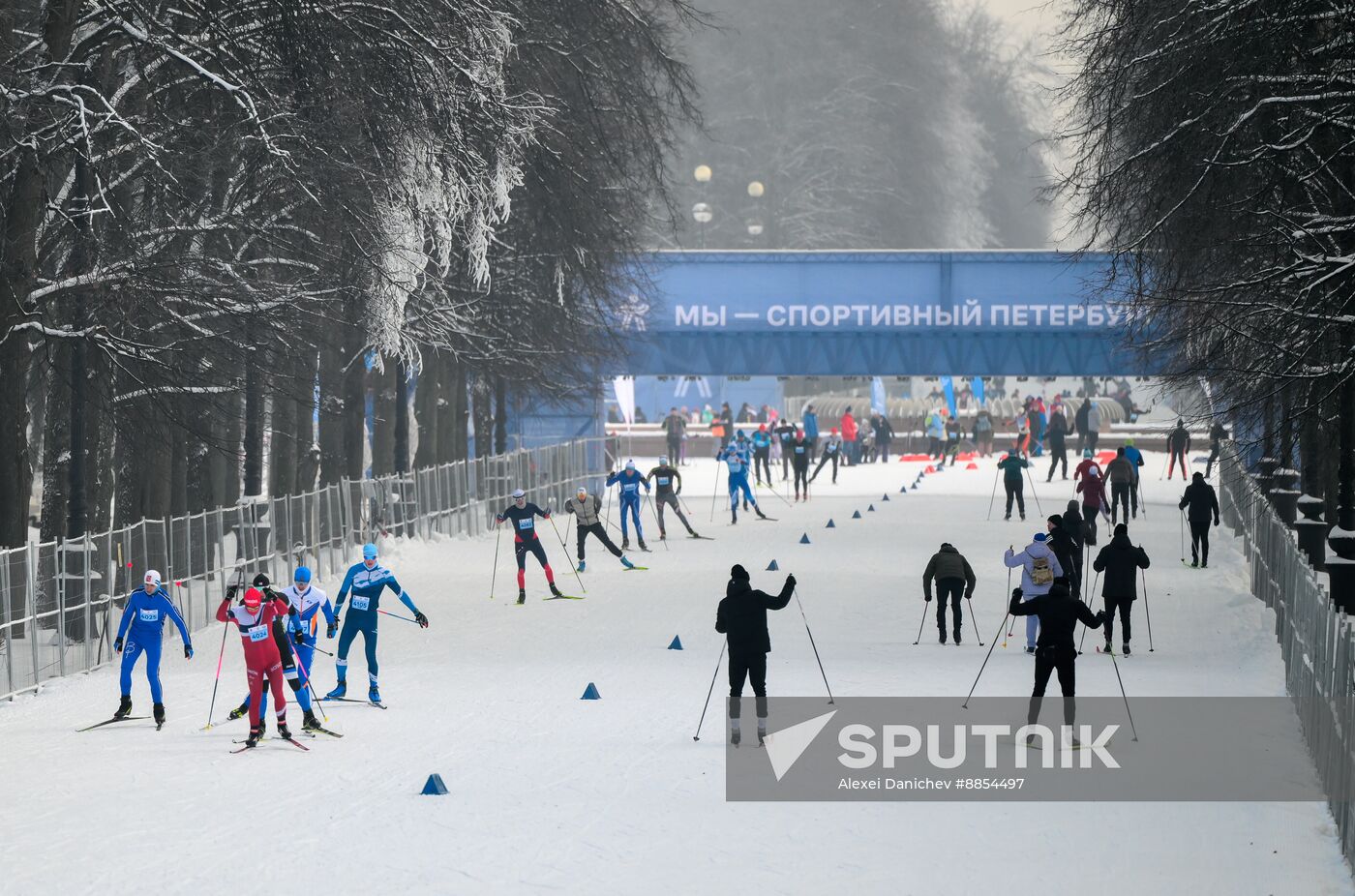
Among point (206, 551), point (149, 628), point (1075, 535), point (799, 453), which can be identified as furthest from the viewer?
point (799, 453)

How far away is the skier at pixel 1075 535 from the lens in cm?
2267

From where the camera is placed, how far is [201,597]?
27.2 meters

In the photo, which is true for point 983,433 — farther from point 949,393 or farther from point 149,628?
point 149,628

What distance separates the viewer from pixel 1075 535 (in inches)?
952

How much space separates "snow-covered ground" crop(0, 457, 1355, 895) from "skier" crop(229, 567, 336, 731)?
12.9 inches

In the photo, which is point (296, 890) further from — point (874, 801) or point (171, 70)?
point (171, 70)

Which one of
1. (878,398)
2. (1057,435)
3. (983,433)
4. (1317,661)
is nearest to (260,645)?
(1317,661)

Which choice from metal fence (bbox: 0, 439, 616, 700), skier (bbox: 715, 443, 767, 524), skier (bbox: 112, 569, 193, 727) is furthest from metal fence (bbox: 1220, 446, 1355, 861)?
skier (bbox: 715, 443, 767, 524)

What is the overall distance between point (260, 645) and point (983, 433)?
4980cm

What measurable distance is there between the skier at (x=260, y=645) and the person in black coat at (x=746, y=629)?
3.69 meters

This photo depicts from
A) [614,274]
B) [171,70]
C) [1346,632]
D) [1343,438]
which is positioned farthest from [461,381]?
[1346,632]

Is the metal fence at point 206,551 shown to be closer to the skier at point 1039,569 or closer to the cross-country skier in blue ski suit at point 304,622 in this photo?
the cross-country skier in blue ski suit at point 304,622

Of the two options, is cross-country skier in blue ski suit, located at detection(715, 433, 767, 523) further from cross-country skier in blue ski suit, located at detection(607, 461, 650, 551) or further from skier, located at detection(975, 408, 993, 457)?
skier, located at detection(975, 408, 993, 457)

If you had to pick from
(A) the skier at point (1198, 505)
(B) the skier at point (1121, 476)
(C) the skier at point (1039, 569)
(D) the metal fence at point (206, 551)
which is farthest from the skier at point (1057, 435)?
(C) the skier at point (1039, 569)
